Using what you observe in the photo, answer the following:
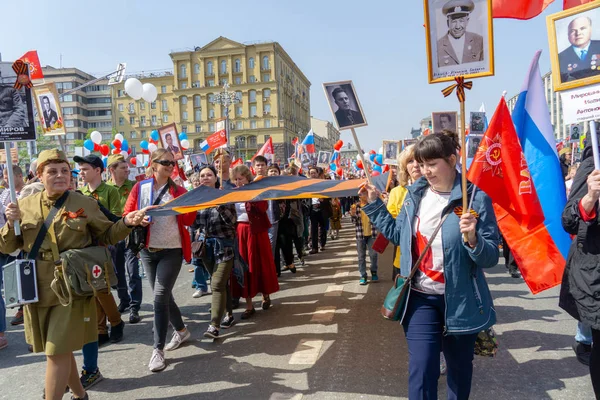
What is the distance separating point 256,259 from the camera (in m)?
6.37

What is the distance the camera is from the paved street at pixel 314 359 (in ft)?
12.5

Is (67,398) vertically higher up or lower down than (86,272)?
lower down

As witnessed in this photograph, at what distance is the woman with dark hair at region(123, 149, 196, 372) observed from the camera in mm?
4570

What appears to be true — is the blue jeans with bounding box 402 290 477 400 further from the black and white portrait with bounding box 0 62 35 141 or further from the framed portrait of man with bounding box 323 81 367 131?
the black and white portrait with bounding box 0 62 35 141

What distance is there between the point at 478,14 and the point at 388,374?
111 inches

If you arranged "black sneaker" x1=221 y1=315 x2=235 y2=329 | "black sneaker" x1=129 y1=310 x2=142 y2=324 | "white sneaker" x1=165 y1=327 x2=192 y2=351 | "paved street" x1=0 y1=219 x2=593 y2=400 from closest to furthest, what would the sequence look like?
"paved street" x1=0 y1=219 x2=593 y2=400 < "white sneaker" x1=165 y1=327 x2=192 y2=351 < "black sneaker" x1=221 y1=315 x2=235 y2=329 < "black sneaker" x1=129 y1=310 x2=142 y2=324

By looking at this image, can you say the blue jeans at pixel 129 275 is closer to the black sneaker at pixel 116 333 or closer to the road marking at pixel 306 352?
the black sneaker at pixel 116 333

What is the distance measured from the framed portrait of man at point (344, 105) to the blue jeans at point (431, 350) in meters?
1.73

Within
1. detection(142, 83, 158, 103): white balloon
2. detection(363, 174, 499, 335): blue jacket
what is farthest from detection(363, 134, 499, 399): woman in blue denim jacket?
detection(142, 83, 158, 103): white balloon

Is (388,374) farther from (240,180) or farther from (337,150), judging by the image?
(337,150)

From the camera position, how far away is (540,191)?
14.4 feet

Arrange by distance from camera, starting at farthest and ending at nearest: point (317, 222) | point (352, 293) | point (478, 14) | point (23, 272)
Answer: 1. point (317, 222)
2. point (352, 293)
3. point (23, 272)
4. point (478, 14)

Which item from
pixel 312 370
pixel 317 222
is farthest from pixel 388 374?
pixel 317 222

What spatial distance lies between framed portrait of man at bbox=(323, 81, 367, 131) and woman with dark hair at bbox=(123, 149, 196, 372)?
1.78m
